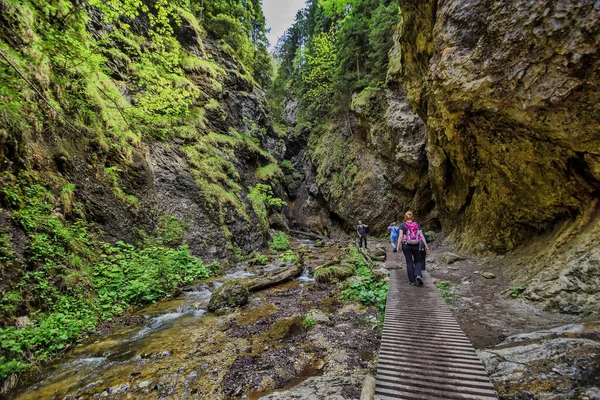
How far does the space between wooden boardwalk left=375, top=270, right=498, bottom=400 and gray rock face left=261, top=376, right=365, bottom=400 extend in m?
0.40

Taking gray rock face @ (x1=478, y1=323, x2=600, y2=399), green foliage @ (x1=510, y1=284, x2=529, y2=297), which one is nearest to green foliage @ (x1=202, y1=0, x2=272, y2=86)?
green foliage @ (x1=510, y1=284, x2=529, y2=297)

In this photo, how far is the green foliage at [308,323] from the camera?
6020 mm

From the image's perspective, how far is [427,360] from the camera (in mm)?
3336

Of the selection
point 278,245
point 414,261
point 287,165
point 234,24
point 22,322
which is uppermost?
point 234,24

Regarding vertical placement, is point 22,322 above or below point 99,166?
below

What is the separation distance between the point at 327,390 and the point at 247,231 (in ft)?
42.7

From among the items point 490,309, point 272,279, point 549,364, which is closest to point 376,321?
point 490,309

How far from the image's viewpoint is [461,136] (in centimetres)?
959

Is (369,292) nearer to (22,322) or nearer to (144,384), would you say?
(144,384)

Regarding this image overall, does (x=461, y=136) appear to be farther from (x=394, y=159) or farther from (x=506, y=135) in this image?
(x=394, y=159)

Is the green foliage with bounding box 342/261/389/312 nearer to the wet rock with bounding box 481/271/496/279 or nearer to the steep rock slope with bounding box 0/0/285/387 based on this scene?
the wet rock with bounding box 481/271/496/279

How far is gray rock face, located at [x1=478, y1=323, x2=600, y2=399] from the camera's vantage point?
2807mm

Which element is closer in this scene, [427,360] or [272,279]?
[427,360]

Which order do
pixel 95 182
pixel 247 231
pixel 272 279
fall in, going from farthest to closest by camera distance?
pixel 247 231 → pixel 272 279 → pixel 95 182
